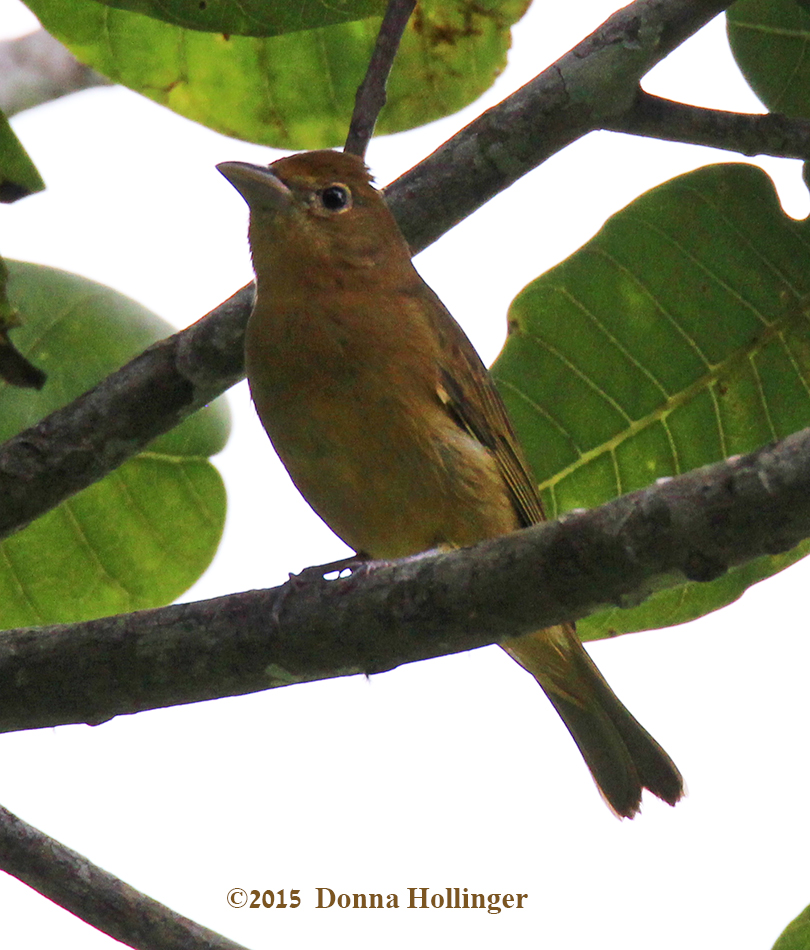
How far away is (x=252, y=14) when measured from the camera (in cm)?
309

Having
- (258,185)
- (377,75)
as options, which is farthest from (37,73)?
(377,75)

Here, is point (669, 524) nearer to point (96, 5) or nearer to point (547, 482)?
point (547, 482)

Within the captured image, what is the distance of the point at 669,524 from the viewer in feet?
6.78

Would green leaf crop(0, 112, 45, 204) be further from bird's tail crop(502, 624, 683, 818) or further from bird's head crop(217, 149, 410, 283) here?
bird's tail crop(502, 624, 683, 818)

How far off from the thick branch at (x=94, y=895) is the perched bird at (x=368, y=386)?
122cm

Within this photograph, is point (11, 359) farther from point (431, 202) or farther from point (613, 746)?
point (613, 746)

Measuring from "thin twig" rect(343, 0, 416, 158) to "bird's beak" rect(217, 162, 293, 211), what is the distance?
0.41m

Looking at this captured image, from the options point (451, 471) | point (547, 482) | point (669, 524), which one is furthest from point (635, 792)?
point (669, 524)

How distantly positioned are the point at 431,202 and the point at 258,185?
2.41ft

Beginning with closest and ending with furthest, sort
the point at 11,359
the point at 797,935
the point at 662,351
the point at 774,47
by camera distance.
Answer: the point at 11,359
the point at 797,935
the point at 774,47
the point at 662,351

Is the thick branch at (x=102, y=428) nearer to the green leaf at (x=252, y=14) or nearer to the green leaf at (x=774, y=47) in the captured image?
the green leaf at (x=252, y=14)

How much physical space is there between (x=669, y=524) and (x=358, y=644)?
2.26ft

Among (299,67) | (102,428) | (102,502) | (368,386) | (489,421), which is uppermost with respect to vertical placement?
(299,67)

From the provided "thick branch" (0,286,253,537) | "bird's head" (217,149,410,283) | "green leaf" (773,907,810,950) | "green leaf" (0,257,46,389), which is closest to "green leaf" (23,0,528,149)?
"bird's head" (217,149,410,283)
